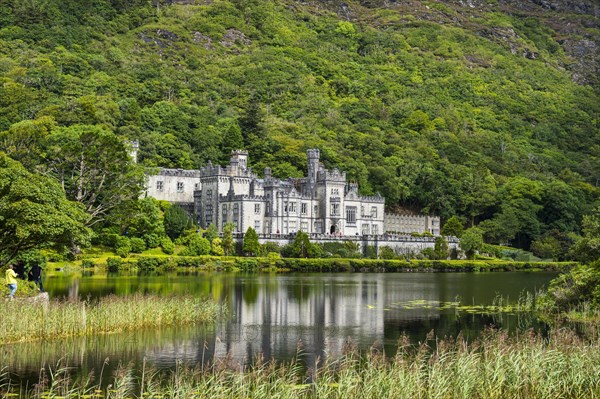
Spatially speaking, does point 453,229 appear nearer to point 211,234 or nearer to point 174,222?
point 211,234

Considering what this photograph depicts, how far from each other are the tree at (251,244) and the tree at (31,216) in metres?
51.8

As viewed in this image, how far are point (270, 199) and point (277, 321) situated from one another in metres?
62.6

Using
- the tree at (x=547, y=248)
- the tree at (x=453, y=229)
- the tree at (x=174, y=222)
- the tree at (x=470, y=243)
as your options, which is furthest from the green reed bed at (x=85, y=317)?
the tree at (x=547, y=248)

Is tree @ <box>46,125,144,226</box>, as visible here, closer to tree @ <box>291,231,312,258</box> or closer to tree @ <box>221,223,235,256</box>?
tree @ <box>221,223,235,256</box>

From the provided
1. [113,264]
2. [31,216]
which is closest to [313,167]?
[113,264]

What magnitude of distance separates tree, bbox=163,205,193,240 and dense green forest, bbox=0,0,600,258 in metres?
8.83

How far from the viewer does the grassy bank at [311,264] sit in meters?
75.1

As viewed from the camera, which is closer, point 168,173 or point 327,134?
point 168,173

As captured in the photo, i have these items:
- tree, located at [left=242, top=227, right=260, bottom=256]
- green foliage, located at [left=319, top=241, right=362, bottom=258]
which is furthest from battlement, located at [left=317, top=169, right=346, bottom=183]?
tree, located at [left=242, top=227, right=260, bottom=256]

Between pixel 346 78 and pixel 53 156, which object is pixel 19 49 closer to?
pixel 346 78

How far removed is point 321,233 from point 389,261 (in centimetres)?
1200

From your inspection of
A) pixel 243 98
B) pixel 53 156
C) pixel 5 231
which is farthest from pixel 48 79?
pixel 5 231

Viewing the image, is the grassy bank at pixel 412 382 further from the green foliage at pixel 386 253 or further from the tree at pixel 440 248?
the tree at pixel 440 248

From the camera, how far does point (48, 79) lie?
5315 inches
